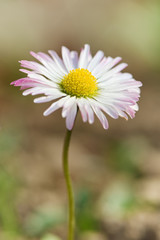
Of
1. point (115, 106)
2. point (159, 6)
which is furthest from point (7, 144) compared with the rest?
point (159, 6)

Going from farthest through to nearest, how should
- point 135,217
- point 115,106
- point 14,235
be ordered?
point 135,217 → point 14,235 → point 115,106

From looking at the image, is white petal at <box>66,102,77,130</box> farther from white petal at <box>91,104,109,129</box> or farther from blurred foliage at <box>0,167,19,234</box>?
blurred foliage at <box>0,167,19,234</box>

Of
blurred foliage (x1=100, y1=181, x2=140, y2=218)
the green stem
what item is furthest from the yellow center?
blurred foliage (x1=100, y1=181, x2=140, y2=218)

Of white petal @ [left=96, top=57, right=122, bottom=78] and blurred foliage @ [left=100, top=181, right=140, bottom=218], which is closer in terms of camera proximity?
white petal @ [left=96, top=57, right=122, bottom=78]

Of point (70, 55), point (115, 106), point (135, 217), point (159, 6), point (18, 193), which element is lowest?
point (135, 217)

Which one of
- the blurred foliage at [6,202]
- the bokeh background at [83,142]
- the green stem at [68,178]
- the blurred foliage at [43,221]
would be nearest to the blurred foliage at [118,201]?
the bokeh background at [83,142]

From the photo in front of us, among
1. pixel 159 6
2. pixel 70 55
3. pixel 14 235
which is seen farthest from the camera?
pixel 159 6

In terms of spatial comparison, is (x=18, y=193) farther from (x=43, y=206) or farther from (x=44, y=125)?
(x=44, y=125)

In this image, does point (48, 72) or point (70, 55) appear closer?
point (48, 72)
